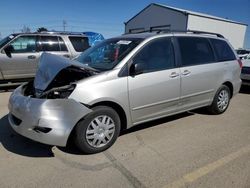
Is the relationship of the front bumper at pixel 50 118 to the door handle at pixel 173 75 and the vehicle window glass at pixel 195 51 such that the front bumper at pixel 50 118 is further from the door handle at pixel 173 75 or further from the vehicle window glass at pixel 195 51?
the vehicle window glass at pixel 195 51

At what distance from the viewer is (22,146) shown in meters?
3.72

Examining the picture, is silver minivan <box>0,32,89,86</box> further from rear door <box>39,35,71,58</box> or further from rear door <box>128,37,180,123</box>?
rear door <box>128,37,180,123</box>

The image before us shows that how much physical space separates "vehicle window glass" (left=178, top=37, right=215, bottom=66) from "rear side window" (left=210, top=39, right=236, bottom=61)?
0.22 metres

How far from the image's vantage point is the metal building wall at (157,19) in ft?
83.1

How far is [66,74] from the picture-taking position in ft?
12.1

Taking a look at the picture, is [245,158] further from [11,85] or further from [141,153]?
[11,85]

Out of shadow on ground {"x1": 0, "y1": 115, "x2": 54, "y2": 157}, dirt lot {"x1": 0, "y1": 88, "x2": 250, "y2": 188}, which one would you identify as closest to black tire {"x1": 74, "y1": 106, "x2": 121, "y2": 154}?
dirt lot {"x1": 0, "y1": 88, "x2": 250, "y2": 188}

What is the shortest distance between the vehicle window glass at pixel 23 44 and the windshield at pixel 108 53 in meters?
3.96

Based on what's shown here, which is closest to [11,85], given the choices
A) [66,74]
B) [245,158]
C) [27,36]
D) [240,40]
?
[27,36]

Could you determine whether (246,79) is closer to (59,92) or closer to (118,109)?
(118,109)

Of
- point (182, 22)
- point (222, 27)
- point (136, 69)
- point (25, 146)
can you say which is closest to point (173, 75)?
point (136, 69)

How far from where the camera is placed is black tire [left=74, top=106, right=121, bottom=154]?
3375mm

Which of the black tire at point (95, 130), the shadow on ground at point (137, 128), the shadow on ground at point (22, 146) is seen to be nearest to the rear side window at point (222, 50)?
the shadow on ground at point (137, 128)

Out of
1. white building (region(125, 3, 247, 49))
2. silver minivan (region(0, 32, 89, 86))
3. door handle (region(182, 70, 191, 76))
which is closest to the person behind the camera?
door handle (region(182, 70, 191, 76))
